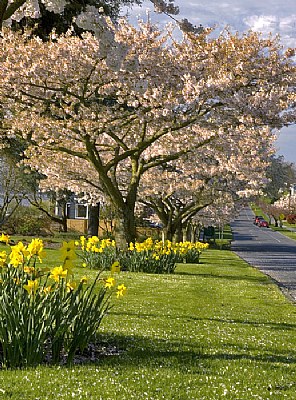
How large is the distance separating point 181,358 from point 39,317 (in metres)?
1.63

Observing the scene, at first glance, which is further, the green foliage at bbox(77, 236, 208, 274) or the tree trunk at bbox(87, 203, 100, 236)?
the tree trunk at bbox(87, 203, 100, 236)

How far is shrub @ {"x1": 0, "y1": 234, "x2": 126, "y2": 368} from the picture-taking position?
549cm

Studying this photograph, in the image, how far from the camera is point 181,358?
20.8 ft

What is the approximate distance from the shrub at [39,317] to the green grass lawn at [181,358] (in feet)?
0.75

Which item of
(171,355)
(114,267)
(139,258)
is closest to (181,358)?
(171,355)

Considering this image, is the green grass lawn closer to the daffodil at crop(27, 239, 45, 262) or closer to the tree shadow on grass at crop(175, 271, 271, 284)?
the daffodil at crop(27, 239, 45, 262)

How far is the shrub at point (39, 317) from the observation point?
18.0 ft

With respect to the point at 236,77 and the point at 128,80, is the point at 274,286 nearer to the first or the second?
the point at 236,77

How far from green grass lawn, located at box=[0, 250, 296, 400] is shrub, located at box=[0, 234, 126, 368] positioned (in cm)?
23

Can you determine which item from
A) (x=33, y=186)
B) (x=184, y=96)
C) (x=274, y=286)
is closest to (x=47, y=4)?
(x=184, y=96)

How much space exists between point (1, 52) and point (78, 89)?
6.82 feet

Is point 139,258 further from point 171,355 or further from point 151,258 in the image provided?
point 171,355

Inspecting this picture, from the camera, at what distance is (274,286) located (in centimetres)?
1752

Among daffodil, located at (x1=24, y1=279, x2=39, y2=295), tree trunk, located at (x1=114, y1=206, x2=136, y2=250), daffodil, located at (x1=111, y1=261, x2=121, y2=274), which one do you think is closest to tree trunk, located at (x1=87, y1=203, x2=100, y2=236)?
tree trunk, located at (x1=114, y1=206, x2=136, y2=250)
